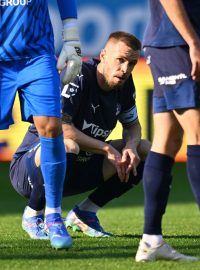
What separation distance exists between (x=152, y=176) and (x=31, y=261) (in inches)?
29.7

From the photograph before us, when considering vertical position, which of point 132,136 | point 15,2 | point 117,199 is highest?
point 15,2

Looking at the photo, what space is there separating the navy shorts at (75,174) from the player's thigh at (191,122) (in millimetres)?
1767

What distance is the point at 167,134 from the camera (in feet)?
15.2

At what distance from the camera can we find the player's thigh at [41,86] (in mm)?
5168

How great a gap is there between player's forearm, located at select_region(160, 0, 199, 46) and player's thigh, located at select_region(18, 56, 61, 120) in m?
0.98

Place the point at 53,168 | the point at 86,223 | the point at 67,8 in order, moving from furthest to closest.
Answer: the point at 86,223, the point at 67,8, the point at 53,168

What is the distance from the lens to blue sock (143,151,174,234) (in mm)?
4656

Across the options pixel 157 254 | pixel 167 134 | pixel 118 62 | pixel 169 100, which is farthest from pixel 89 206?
pixel 169 100

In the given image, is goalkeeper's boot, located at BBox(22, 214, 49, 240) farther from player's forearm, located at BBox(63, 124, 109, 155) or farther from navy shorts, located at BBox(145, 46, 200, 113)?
navy shorts, located at BBox(145, 46, 200, 113)

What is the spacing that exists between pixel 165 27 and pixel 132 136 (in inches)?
72.0

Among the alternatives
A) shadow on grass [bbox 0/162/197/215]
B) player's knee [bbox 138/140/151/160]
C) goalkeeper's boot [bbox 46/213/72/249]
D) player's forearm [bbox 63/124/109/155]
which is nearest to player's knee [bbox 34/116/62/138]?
goalkeeper's boot [bbox 46/213/72/249]

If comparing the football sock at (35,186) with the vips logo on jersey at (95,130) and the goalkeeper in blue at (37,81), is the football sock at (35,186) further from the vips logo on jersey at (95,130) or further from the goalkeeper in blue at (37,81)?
the goalkeeper in blue at (37,81)

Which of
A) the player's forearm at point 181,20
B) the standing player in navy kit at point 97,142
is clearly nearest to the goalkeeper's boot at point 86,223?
the standing player in navy kit at point 97,142

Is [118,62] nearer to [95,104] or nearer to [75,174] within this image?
[95,104]
